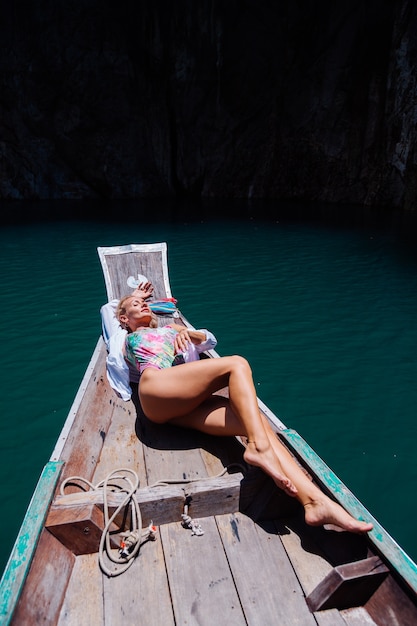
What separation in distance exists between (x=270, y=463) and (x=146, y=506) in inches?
31.2

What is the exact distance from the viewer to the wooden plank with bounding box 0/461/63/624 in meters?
1.88

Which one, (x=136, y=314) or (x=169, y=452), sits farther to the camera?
(x=136, y=314)

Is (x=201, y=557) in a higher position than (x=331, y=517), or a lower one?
lower

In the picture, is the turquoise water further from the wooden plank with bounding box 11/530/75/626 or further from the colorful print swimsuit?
the colorful print swimsuit

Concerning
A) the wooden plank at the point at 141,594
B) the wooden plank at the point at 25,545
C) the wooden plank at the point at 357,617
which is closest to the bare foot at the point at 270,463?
the wooden plank at the point at 357,617

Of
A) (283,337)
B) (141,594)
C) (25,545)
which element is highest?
(25,545)

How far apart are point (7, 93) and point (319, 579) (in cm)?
3158

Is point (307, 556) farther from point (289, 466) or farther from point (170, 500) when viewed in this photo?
point (170, 500)

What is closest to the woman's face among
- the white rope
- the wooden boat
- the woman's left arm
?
the woman's left arm

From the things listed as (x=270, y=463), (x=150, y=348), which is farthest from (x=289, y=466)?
(x=150, y=348)

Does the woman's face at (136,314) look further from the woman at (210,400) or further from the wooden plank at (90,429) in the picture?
the wooden plank at (90,429)

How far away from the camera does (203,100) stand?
27.5 metres

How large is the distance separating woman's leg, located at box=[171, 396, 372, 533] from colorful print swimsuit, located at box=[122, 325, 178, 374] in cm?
47

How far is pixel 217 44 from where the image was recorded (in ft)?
83.7
